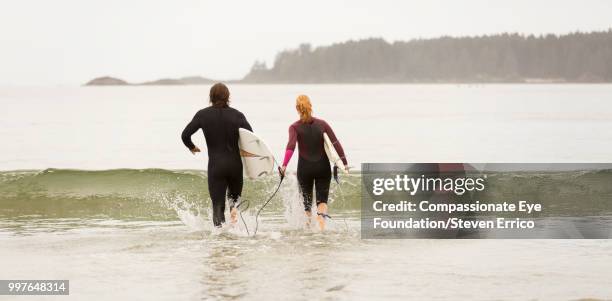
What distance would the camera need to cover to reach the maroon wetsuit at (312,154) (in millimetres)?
11930

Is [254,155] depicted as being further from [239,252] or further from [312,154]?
[239,252]

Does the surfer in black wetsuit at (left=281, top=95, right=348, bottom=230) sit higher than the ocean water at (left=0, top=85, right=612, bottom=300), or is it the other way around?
the surfer in black wetsuit at (left=281, top=95, right=348, bottom=230)

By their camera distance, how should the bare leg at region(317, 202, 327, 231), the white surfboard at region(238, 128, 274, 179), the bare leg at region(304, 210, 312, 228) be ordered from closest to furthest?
1. the white surfboard at region(238, 128, 274, 179)
2. the bare leg at region(317, 202, 327, 231)
3. the bare leg at region(304, 210, 312, 228)

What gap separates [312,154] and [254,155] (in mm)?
715

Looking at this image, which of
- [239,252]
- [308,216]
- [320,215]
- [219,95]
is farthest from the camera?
[308,216]

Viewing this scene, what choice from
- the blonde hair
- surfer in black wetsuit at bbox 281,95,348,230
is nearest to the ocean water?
surfer in black wetsuit at bbox 281,95,348,230

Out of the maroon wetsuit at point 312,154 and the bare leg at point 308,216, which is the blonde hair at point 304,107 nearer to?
the maroon wetsuit at point 312,154

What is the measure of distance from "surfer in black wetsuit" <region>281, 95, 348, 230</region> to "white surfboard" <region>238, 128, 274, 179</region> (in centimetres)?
36

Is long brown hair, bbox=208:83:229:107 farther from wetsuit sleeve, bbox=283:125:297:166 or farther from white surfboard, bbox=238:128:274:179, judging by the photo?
wetsuit sleeve, bbox=283:125:297:166

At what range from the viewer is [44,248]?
11.3m

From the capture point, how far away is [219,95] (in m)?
11.6

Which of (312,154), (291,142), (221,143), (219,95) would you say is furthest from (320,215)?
(219,95)

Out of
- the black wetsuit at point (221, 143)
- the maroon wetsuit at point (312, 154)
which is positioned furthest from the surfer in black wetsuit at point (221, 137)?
the maroon wetsuit at point (312, 154)

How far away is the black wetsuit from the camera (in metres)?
11.6
